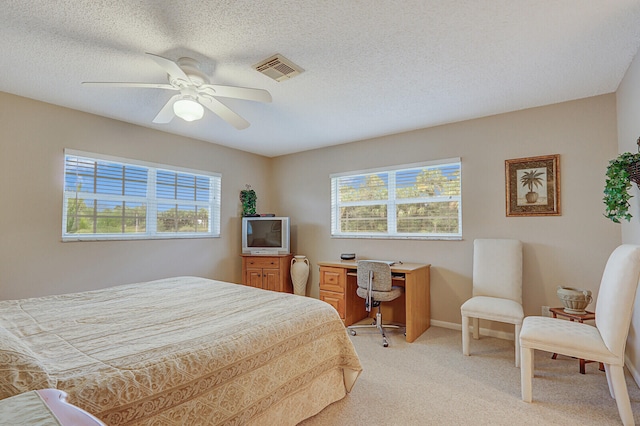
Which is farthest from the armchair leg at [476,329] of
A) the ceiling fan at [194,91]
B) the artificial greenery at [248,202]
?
the artificial greenery at [248,202]

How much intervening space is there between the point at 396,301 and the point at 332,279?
90 cm

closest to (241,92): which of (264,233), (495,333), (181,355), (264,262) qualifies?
(181,355)

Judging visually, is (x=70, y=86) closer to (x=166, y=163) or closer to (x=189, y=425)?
(x=166, y=163)

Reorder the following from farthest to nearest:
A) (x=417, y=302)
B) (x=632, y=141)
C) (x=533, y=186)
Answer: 1. (x=417, y=302)
2. (x=533, y=186)
3. (x=632, y=141)

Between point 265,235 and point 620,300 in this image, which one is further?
point 265,235

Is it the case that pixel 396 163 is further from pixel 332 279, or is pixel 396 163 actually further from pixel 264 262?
pixel 264 262

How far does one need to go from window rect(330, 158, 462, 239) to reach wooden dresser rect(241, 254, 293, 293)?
0.93 metres

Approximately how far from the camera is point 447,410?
2092 mm

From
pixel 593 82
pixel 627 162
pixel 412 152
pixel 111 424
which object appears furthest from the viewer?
pixel 412 152

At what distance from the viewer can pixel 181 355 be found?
1368 millimetres

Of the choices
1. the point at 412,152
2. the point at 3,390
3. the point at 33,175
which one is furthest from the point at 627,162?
the point at 33,175

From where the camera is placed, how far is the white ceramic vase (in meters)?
4.70

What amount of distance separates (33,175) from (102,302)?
71.2 inches

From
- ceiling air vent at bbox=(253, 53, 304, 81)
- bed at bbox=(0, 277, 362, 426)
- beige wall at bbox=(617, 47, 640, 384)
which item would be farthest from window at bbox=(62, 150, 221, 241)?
beige wall at bbox=(617, 47, 640, 384)
